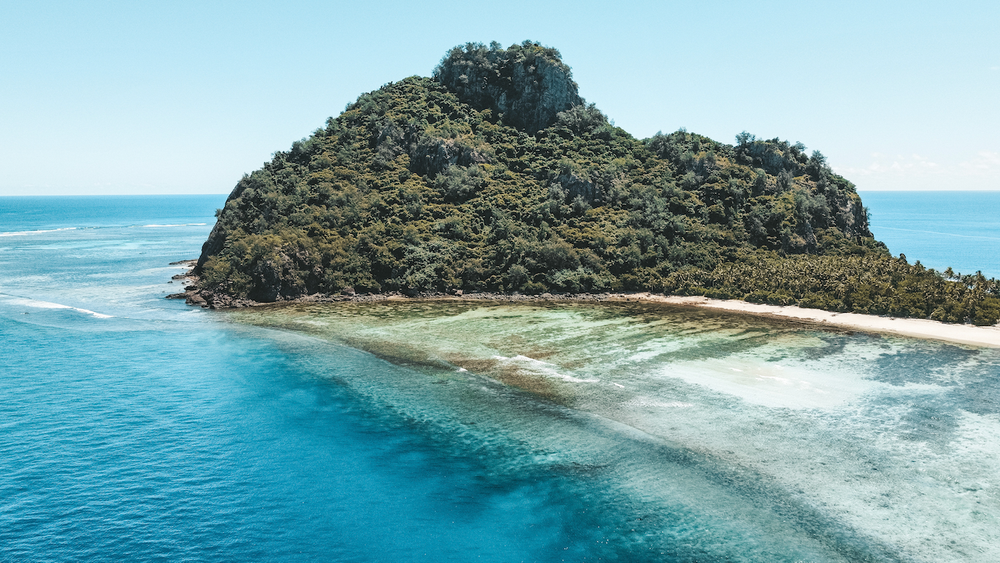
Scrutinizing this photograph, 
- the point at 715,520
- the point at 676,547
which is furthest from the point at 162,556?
the point at 715,520

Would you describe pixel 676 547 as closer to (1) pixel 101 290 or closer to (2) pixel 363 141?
(1) pixel 101 290

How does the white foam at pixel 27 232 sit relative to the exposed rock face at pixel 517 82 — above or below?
below

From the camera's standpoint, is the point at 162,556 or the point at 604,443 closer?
the point at 162,556

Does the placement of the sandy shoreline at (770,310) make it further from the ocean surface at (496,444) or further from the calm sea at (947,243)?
the calm sea at (947,243)

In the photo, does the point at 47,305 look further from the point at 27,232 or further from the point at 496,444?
the point at 27,232

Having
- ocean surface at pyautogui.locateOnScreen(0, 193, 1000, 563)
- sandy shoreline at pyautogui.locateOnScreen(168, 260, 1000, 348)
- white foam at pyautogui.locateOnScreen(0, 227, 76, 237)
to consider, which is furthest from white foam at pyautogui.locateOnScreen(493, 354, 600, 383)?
white foam at pyautogui.locateOnScreen(0, 227, 76, 237)

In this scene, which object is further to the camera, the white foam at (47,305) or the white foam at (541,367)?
the white foam at (47,305)

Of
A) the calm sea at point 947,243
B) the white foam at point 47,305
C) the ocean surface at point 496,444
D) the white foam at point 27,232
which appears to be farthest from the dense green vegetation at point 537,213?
the white foam at point 27,232
